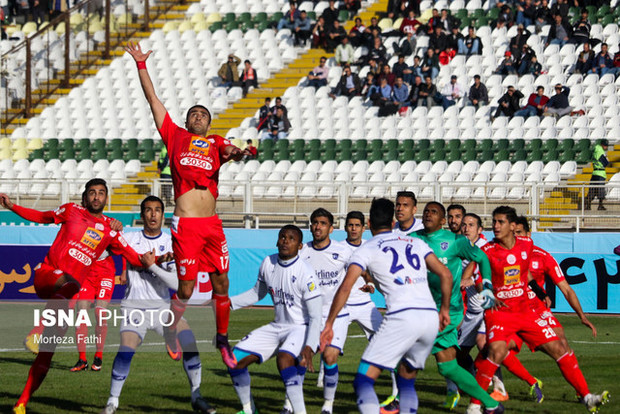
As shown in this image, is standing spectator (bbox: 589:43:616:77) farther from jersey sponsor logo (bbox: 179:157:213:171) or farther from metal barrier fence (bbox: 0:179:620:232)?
jersey sponsor logo (bbox: 179:157:213:171)

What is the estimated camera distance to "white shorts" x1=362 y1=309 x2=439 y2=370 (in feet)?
28.2

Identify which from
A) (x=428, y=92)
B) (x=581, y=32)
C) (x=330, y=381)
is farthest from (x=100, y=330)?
(x=581, y=32)

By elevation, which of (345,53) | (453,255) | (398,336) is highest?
(345,53)

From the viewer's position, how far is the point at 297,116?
32719 mm

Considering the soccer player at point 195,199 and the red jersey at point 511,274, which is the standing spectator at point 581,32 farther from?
the soccer player at point 195,199

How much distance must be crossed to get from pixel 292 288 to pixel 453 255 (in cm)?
182

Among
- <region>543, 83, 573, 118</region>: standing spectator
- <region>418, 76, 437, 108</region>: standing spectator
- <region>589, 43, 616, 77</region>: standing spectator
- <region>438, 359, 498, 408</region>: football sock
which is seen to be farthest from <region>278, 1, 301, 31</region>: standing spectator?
<region>438, 359, 498, 408</region>: football sock

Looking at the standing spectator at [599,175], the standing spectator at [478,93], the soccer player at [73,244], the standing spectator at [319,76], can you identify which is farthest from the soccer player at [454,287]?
the standing spectator at [319,76]

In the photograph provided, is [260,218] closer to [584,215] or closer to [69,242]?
[584,215]

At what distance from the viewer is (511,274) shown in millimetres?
11117

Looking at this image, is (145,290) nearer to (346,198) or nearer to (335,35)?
(346,198)

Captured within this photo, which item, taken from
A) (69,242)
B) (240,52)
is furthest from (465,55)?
(69,242)

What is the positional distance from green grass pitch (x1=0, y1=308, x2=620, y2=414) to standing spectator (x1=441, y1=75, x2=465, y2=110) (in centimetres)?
1549

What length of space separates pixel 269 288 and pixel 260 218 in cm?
1578
